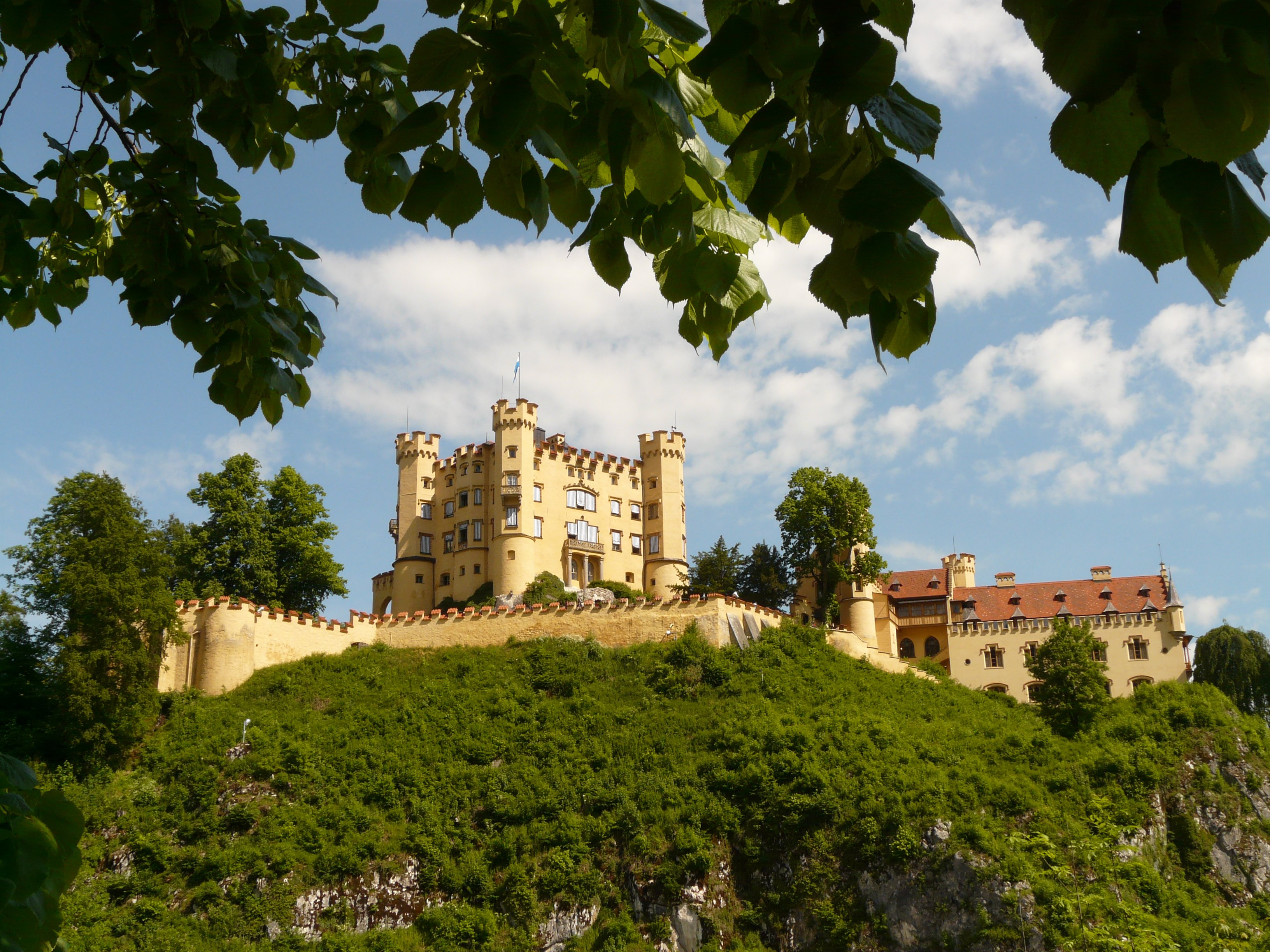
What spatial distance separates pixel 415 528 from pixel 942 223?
184 feet

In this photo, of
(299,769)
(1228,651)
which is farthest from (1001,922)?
(1228,651)

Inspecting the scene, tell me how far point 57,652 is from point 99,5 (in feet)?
110

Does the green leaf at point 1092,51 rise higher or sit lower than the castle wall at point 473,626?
lower

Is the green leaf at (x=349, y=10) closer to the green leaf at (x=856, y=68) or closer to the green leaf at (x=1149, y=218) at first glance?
the green leaf at (x=856, y=68)

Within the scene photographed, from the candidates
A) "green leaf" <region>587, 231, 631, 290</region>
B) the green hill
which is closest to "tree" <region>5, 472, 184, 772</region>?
the green hill

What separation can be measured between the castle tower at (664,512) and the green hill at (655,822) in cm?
1848

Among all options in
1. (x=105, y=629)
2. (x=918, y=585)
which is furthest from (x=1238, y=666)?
(x=105, y=629)

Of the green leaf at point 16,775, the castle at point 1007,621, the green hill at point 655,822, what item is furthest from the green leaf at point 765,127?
the castle at point 1007,621

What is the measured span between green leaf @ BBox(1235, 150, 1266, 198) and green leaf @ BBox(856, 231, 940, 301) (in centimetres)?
50

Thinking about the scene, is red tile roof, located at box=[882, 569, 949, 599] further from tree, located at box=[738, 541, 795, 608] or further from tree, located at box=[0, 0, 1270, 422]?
tree, located at box=[0, 0, 1270, 422]

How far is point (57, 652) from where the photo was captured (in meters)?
32.7

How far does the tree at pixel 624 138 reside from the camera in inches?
65.8

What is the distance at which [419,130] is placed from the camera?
259 cm

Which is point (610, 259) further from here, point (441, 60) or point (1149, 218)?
point (1149, 218)
